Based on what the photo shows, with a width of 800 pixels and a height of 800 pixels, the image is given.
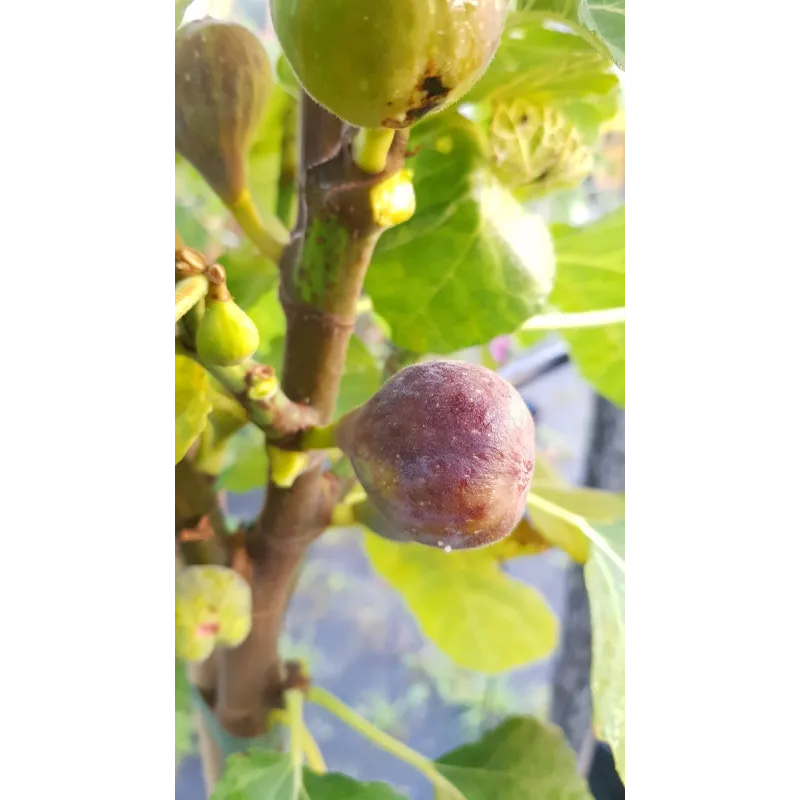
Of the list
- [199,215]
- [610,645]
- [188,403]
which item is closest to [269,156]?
[199,215]

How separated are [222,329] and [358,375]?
0.19m

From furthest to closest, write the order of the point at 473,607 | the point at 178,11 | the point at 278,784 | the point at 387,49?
1. the point at 473,607
2. the point at 278,784
3. the point at 178,11
4. the point at 387,49

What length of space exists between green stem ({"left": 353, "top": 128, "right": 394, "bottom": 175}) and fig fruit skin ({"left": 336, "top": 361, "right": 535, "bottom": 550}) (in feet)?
0.19

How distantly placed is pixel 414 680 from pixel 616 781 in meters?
0.28

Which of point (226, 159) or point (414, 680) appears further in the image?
point (414, 680)

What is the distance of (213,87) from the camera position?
27 cm

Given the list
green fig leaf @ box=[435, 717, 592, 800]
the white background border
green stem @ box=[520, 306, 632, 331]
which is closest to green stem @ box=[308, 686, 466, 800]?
green fig leaf @ box=[435, 717, 592, 800]

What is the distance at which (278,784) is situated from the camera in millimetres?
358

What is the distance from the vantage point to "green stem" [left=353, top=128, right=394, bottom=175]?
0.67 ft

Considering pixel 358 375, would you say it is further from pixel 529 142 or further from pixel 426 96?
pixel 426 96
